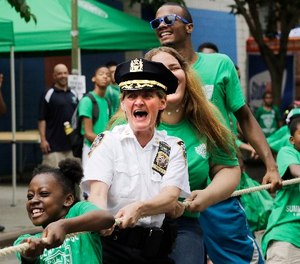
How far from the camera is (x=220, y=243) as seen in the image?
5438mm

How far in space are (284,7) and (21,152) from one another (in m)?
5.66

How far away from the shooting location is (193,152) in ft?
15.2

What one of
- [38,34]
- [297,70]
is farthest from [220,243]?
[297,70]

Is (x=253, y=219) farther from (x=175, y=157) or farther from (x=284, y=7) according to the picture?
(x=284, y=7)

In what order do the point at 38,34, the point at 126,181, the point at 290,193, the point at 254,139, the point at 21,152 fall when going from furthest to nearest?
the point at 21,152 < the point at 38,34 < the point at 290,193 < the point at 254,139 < the point at 126,181

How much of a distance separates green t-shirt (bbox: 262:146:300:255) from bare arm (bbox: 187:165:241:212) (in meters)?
1.43

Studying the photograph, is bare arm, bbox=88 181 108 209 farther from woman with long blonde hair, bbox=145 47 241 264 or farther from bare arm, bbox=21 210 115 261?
woman with long blonde hair, bbox=145 47 241 264

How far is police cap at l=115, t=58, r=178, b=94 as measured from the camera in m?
3.98

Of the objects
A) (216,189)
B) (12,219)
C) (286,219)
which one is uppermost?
(216,189)

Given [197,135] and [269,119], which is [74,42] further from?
[197,135]

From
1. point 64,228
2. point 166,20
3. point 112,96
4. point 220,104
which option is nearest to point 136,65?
point 64,228

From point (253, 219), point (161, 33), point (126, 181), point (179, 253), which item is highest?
point (161, 33)

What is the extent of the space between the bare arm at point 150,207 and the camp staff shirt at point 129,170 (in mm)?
59

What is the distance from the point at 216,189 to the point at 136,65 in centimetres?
90
